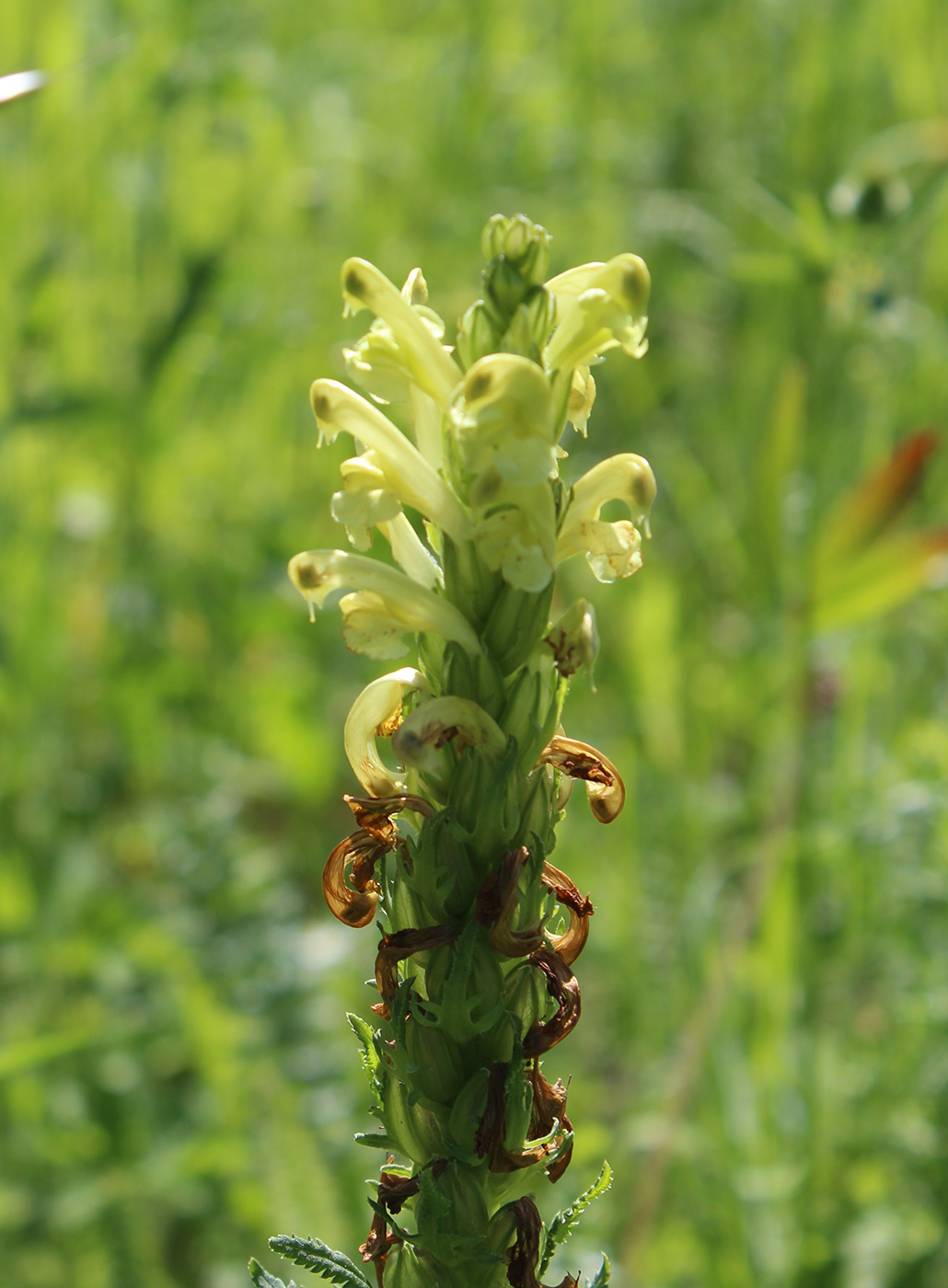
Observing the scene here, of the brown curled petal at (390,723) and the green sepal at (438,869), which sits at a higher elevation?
the brown curled petal at (390,723)

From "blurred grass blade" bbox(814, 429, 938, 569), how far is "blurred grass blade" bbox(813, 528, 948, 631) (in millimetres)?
26

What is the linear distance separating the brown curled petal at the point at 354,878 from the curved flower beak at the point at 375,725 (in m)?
0.05

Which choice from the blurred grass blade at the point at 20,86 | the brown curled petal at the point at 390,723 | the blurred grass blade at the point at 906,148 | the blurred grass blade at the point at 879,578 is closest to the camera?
the brown curled petal at the point at 390,723

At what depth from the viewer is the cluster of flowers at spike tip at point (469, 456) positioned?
943 millimetres

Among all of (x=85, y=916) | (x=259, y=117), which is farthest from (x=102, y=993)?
(x=259, y=117)

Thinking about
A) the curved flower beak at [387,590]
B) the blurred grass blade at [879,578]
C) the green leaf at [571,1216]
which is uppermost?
the blurred grass blade at [879,578]

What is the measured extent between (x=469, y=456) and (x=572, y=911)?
451 millimetres

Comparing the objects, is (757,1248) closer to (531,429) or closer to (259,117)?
(531,429)

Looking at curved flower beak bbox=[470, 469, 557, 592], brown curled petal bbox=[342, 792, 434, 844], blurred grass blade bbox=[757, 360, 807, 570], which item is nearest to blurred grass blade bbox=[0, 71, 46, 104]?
curved flower beak bbox=[470, 469, 557, 592]

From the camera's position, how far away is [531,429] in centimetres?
95

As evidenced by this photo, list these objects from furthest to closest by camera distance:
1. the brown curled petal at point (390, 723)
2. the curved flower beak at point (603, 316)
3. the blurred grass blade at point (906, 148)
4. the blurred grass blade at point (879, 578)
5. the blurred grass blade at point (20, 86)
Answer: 1. the blurred grass blade at point (906, 148)
2. the blurred grass blade at point (879, 578)
3. the blurred grass blade at point (20, 86)
4. the brown curled petal at point (390, 723)
5. the curved flower beak at point (603, 316)

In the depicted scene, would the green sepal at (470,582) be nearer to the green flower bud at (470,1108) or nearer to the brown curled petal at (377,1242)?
the green flower bud at (470,1108)

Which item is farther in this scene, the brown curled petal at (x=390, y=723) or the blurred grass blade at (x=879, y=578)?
the blurred grass blade at (x=879, y=578)

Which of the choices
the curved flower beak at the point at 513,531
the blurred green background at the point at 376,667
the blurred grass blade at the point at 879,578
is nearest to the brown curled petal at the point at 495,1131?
the curved flower beak at the point at 513,531
